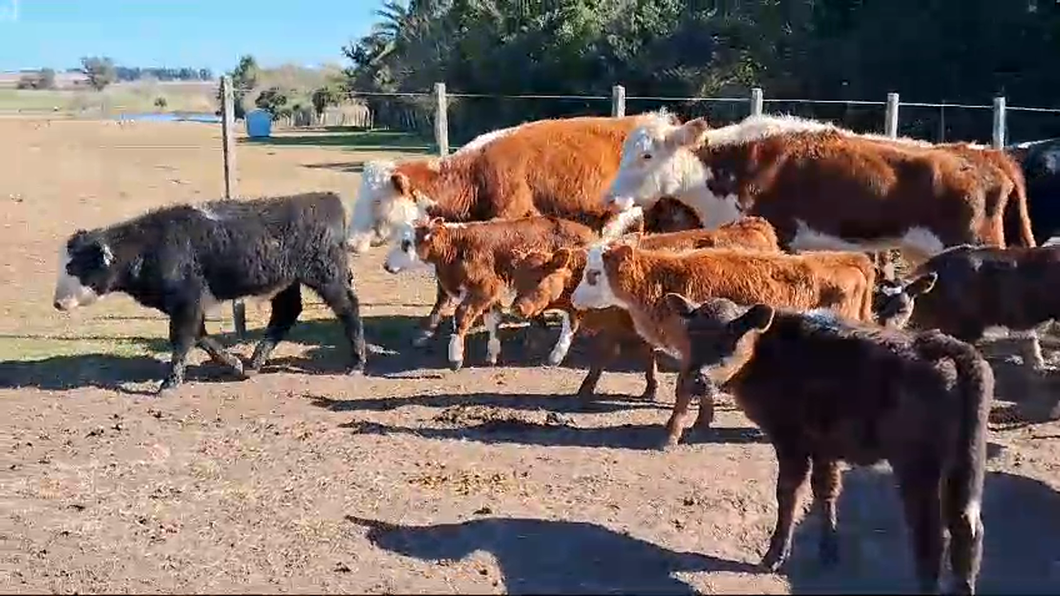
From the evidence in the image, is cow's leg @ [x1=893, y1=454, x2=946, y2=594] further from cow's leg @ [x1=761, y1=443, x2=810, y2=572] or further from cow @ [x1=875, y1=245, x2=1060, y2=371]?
cow @ [x1=875, y1=245, x2=1060, y2=371]

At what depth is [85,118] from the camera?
5709 centimetres

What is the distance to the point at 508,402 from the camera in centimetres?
916

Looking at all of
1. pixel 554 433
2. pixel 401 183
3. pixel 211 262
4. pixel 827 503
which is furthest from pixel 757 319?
pixel 401 183

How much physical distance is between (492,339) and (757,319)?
467cm

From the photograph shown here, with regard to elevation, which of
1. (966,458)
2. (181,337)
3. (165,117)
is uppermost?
(165,117)

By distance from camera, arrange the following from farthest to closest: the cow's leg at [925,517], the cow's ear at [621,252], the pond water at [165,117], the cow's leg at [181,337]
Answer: the pond water at [165,117] → the cow's leg at [181,337] → the cow's ear at [621,252] → the cow's leg at [925,517]

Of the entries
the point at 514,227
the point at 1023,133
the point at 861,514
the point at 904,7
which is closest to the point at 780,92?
the point at 904,7

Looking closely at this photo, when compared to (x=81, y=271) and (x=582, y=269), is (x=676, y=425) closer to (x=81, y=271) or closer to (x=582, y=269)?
(x=582, y=269)

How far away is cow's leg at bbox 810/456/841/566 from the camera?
601cm

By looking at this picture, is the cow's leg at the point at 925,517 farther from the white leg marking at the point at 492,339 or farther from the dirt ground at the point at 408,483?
the white leg marking at the point at 492,339

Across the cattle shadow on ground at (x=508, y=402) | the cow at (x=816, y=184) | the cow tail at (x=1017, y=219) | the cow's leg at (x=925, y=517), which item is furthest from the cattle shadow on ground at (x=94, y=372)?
the cow tail at (x=1017, y=219)

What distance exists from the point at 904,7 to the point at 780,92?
4.45 meters

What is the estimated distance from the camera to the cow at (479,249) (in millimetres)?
10055

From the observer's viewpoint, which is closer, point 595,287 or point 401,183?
point 595,287
